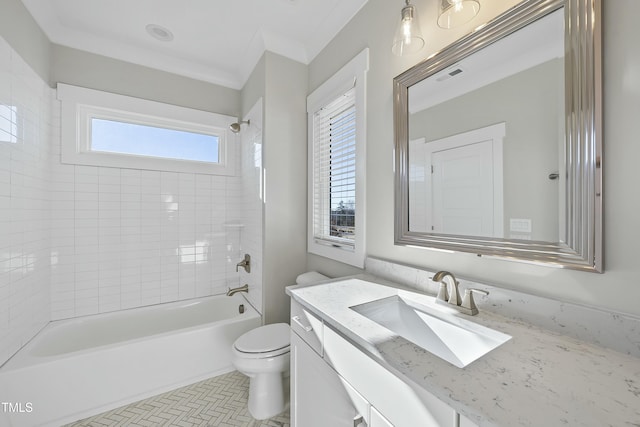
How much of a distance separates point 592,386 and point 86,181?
3.08 meters

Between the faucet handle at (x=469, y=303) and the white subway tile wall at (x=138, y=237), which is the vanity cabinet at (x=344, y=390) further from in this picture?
the white subway tile wall at (x=138, y=237)

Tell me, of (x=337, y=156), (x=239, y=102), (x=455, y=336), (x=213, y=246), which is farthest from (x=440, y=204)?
(x=239, y=102)

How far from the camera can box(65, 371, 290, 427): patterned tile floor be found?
61.8 inches

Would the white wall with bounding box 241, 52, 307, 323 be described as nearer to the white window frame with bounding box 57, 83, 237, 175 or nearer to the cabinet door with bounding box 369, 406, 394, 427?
the white window frame with bounding box 57, 83, 237, 175

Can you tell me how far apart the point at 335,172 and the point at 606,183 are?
1424 millimetres

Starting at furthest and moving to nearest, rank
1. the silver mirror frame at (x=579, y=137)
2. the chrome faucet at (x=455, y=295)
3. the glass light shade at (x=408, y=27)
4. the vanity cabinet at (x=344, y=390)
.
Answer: the glass light shade at (x=408, y=27), the chrome faucet at (x=455, y=295), the silver mirror frame at (x=579, y=137), the vanity cabinet at (x=344, y=390)

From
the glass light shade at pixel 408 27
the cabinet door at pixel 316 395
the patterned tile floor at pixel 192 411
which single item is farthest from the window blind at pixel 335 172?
the patterned tile floor at pixel 192 411

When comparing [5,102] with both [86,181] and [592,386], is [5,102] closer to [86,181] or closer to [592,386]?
[86,181]

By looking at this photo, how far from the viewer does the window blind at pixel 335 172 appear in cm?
180

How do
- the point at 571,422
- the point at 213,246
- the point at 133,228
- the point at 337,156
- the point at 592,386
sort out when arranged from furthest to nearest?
the point at 213,246 < the point at 133,228 < the point at 337,156 < the point at 592,386 < the point at 571,422

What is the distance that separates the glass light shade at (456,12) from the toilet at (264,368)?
1852 millimetres

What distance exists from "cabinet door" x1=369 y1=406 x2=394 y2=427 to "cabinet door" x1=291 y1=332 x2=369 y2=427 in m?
0.02

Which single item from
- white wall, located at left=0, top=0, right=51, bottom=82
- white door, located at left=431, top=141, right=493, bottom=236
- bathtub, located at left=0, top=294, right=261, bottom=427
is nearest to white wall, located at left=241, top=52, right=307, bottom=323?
bathtub, located at left=0, top=294, right=261, bottom=427

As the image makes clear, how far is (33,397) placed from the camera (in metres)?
1.49
